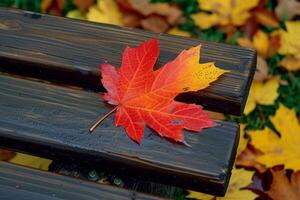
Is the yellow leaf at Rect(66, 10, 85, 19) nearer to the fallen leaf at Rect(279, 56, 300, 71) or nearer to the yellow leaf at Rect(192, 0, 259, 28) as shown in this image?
the yellow leaf at Rect(192, 0, 259, 28)

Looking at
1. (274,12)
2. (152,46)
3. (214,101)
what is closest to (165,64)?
(152,46)

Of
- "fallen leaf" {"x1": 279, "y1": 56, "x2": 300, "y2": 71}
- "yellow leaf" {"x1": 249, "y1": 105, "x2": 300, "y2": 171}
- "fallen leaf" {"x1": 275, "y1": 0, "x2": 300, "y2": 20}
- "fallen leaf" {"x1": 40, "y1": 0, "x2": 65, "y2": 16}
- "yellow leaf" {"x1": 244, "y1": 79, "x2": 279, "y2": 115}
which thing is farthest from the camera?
"fallen leaf" {"x1": 40, "y1": 0, "x2": 65, "y2": 16}

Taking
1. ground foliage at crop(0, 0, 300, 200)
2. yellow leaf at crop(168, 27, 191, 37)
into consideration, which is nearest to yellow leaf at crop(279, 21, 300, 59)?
ground foliage at crop(0, 0, 300, 200)

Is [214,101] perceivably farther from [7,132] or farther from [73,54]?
[7,132]

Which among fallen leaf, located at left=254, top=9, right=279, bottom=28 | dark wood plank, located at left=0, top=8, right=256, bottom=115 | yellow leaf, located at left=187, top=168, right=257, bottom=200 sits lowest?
yellow leaf, located at left=187, top=168, right=257, bottom=200

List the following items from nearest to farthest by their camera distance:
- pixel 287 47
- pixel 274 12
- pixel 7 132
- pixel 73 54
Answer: pixel 7 132 < pixel 73 54 < pixel 287 47 < pixel 274 12

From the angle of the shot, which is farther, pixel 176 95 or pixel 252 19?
pixel 252 19

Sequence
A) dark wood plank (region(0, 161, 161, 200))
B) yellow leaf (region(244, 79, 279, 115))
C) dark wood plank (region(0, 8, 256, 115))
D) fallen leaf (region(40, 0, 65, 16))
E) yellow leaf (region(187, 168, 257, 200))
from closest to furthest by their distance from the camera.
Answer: dark wood plank (region(0, 161, 161, 200)) < dark wood plank (region(0, 8, 256, 115)) < yellow leaf (region(187, 168, 257, 200)) < yellow leaf (region(244, 79, 279, 115)) < fallen leaf (region(40, 0, 65, 16))

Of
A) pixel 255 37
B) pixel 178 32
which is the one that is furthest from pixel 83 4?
pixel 255 37
